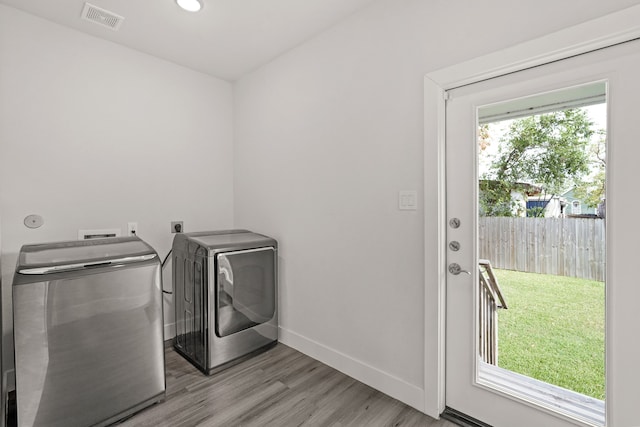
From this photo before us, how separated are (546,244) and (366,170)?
105cm

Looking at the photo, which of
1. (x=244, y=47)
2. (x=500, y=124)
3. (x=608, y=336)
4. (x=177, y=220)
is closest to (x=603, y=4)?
(x=500, y=124)

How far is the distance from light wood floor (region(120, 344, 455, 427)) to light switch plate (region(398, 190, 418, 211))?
117 cm

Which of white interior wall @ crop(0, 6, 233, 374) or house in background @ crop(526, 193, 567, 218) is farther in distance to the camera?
white interior wall @ crop(0, 6, 233, 374)

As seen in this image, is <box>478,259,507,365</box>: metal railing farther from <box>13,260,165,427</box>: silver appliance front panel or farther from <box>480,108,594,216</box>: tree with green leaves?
<box>13,260,165,427</box>: silver appliance front panel

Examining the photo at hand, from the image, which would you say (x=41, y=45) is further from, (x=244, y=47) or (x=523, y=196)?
(x=523, y=196)

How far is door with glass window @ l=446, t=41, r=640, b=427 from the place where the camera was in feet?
4.16

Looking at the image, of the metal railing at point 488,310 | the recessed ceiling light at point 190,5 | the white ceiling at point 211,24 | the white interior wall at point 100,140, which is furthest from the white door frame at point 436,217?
the white interior wall at point 100,140

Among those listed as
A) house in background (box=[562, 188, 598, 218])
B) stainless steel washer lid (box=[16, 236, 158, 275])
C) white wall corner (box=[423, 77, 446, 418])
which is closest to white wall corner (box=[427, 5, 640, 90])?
white wall corner (box=[423, 77, 446, 418])

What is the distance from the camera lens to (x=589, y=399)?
1377 mm

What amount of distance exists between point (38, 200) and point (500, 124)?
2.91 m

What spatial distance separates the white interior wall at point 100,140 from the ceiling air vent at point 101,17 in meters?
0.25

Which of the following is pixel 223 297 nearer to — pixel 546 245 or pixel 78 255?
pixel 78 255

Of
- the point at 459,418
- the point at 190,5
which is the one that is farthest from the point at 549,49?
the point at 190,5

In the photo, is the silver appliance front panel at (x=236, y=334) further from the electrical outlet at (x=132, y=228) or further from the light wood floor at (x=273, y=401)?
the electrical outlet at (x=132, y=228)
